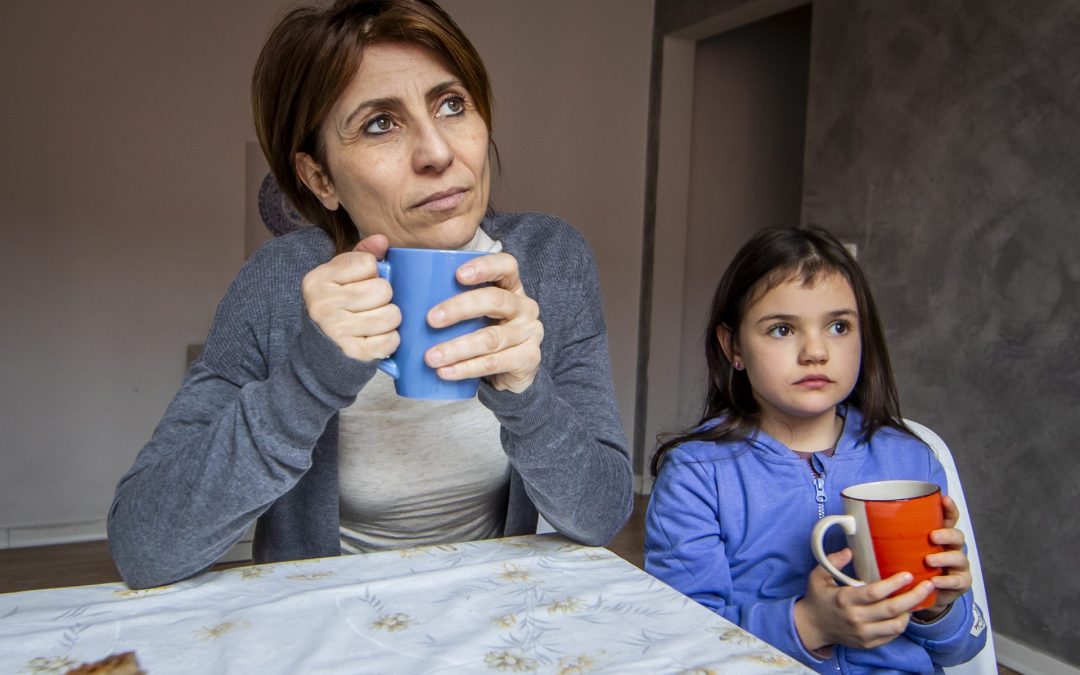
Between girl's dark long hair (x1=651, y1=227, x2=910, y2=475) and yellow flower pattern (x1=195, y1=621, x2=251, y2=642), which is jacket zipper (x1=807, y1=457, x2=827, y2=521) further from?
yellow flower pattern (x1=195, y1=621, x2=251, y2=642)

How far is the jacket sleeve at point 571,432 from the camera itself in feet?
2.48

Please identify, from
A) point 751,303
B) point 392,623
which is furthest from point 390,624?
point 751,303

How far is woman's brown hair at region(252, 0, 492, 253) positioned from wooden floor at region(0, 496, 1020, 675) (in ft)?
6.67

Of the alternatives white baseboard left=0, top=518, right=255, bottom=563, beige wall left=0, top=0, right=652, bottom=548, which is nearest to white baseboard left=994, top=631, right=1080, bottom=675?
Answer: beige wall left=0, top=0, right=652, bottom=548

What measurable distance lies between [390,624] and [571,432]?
25 cm

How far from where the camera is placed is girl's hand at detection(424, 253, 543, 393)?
2.07 feet

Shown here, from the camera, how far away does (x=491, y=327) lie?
0.66m

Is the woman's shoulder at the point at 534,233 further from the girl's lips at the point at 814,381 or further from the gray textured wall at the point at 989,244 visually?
the gray textured wall at the point at 989,244

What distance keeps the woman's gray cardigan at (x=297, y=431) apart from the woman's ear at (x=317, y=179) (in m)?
0.08

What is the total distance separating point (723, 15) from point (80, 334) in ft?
9.54

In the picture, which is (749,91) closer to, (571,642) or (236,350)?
(236,350)

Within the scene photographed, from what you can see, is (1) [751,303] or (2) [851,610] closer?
(2) [851,610]

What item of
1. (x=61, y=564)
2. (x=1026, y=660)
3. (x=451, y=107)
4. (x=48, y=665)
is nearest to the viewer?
(x=48, y=665)

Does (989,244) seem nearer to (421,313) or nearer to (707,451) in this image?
(707,451)
